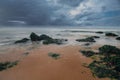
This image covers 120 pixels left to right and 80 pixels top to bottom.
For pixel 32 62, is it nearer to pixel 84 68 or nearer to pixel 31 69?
pixel 31 69

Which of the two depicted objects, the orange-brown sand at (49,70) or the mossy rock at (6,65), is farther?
the mossy rock at (6,65)

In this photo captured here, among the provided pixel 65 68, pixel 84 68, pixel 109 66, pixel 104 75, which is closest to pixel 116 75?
pixel 104 75

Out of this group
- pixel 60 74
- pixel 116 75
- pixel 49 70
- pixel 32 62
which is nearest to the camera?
pixel 116 75

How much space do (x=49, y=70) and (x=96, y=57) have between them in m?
4.76

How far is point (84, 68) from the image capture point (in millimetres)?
10180

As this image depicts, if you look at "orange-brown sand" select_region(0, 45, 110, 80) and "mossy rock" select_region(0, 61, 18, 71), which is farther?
"mossy rock" select_region(0, 61, 18, 71)

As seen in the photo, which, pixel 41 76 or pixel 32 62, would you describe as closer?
pixel 41 76

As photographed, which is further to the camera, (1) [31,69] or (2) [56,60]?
(2) [56,60]

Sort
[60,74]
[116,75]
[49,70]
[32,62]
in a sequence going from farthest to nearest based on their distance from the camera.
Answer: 1. [32,62]
2. [49,70]
3. [60,74]
4. [116,75]

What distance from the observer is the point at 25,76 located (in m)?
8.82

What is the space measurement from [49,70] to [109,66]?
A: 14.0 ft

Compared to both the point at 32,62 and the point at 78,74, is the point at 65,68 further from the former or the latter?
the point at 32,62

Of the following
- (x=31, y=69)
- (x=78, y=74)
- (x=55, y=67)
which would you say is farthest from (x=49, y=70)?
(x=78, y=74)

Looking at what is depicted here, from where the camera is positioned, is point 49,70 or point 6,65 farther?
point 6,65
